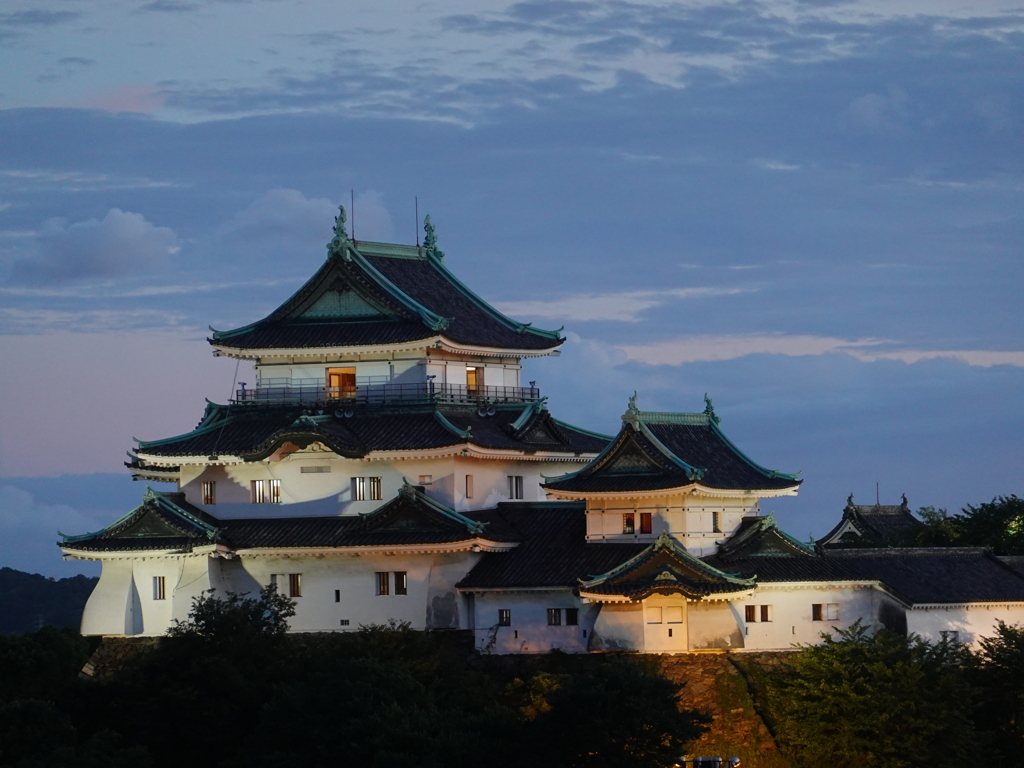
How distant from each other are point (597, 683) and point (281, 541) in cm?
1499

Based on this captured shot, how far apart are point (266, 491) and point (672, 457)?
548 inches

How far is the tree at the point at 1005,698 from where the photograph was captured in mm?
54781

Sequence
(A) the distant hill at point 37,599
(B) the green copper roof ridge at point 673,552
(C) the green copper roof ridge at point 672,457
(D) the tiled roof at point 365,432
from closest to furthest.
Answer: (B) the green copper roof ridge at point 673,552, (C) the green copper roof ridge at point 672,457, (D) the tiled roof at point 365,432, (A) the distant hill at point 37,599

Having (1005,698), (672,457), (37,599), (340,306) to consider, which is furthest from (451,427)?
(37,599)

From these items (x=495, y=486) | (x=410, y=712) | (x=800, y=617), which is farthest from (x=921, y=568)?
(x=410, y=712)

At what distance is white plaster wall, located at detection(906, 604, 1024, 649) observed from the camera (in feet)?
188

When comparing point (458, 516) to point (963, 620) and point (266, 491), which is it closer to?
point (266, 491)

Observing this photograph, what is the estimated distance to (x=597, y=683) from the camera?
162 ft

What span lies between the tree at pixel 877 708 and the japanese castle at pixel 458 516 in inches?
133

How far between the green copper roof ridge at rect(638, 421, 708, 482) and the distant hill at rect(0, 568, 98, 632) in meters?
82.4

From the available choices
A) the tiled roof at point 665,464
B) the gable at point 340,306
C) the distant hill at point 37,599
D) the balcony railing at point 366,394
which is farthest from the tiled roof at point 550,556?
the distant hill at point 37,599

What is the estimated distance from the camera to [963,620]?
58219 mm

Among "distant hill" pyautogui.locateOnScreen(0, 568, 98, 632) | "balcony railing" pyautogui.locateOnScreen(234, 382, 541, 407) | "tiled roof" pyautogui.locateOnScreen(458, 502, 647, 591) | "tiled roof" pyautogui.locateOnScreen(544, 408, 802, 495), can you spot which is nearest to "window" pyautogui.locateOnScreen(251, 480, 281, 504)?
"balcony railing" pyautogui.locateOnScreen(234, 382, 541, 407)

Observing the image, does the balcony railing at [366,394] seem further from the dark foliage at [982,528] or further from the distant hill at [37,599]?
the distant hill at [37,599]
